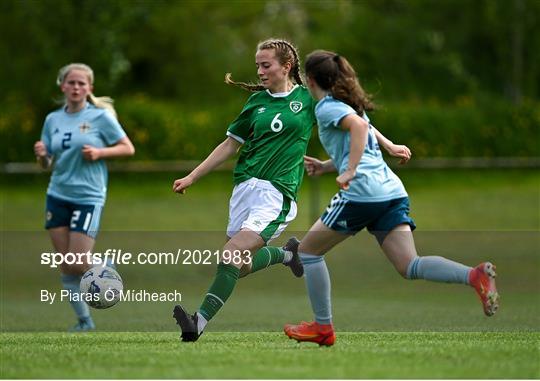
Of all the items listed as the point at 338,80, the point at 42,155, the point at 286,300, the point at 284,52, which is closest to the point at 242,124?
the point at 284,52

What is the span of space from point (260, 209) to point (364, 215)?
1.14 m

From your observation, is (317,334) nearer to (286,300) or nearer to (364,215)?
(364,215)

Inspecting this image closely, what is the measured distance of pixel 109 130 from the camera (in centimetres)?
1048

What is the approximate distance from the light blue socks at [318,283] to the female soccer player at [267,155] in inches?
28.1

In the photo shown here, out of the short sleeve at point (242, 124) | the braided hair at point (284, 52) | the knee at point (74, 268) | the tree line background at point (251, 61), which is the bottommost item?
the tree line background at point (251, 61)

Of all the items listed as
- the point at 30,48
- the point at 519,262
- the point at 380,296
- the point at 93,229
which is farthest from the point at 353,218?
the point at 30,48

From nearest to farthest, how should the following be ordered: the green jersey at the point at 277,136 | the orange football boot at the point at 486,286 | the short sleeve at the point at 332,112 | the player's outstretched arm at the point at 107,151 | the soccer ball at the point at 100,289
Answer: the orange football boot at the point at 486,286
the short sleeve at the point at 332,112
the green jersey at the point at 277,136
the soccer ball at the point at 100,289
the player's outstretched arm at the point at 107,151

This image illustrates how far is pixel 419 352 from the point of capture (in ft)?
22.9

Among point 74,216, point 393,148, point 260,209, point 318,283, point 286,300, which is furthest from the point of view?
point 286,300

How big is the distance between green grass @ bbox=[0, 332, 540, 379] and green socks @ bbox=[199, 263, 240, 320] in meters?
0.22

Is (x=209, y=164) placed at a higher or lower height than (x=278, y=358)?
higher

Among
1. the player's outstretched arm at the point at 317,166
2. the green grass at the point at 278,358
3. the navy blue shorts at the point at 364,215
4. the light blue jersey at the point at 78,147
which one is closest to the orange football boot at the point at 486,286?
the green grass at the point at 278,358

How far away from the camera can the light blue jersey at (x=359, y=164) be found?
723cm

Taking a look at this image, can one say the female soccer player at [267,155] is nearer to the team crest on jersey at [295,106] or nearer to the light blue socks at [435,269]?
the team crest on jersey at [295,106]
